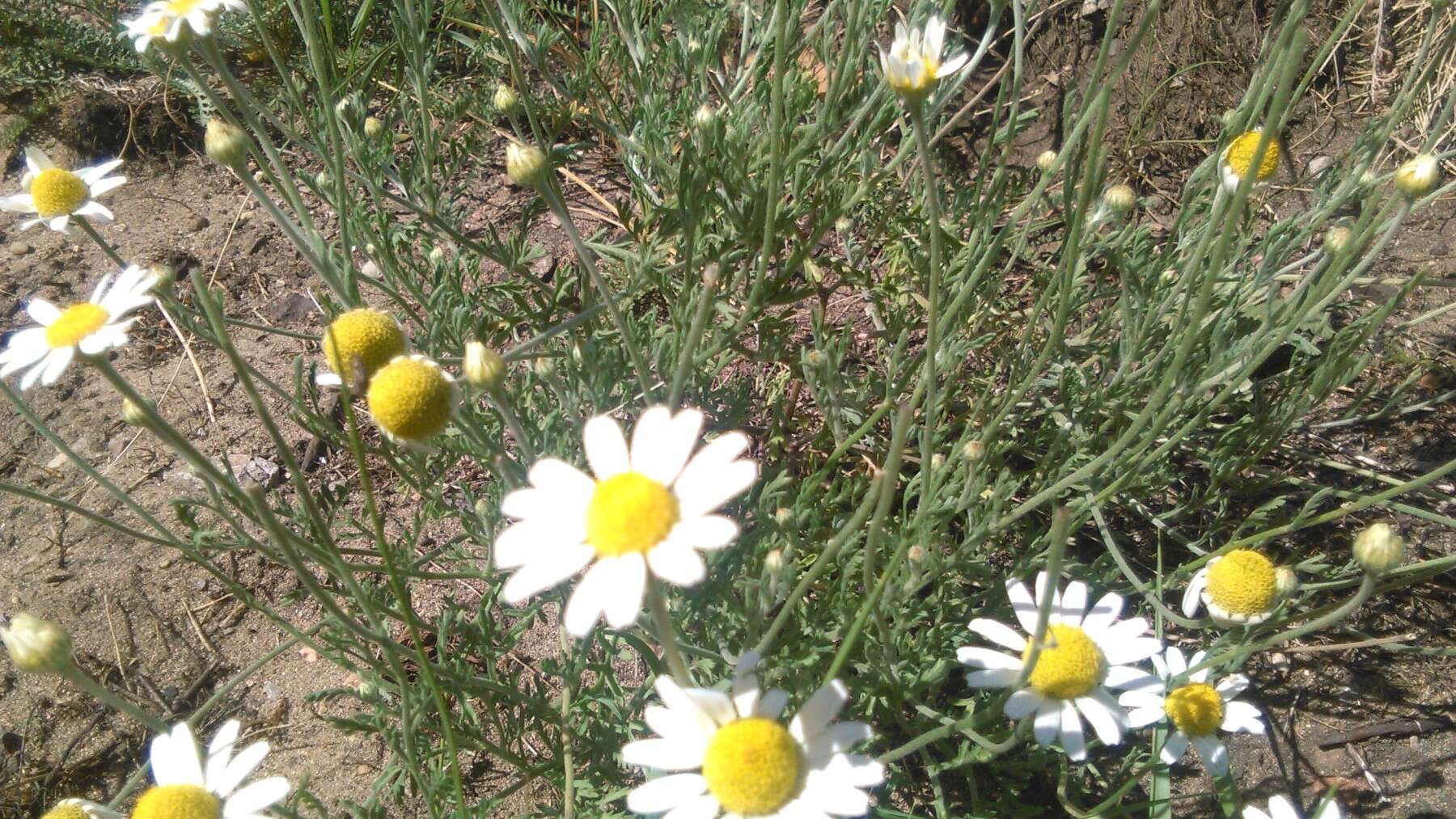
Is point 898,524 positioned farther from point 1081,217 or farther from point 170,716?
point 170,716

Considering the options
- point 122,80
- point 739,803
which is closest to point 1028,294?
point 739,803

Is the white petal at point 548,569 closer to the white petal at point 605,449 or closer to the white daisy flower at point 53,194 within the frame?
the white petal at point 605,449

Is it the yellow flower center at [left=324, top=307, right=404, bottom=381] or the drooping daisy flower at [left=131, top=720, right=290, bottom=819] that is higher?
the yellow flower center at [left=324, top=307, right=404, bottom=381]

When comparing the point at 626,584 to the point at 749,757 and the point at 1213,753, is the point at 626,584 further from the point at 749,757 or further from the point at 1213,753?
the point at 1213,753

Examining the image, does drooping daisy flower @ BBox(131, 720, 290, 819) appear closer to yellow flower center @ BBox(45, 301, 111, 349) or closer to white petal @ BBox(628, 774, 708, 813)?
white petal @ BBox(628, 774, 708, 813)

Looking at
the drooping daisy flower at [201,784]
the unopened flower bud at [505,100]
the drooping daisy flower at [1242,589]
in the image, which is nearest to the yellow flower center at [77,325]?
the drooping daisy flower at [201,784]

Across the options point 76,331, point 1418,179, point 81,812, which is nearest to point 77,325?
point 76,331

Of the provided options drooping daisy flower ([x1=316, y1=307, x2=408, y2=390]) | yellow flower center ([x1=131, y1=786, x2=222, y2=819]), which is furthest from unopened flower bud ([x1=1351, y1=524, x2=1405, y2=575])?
yellow flower center ([x1=131, y1=786, x2=222, y2=819])
